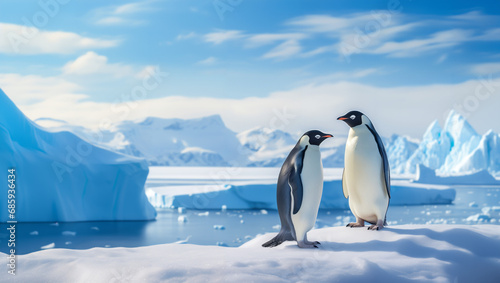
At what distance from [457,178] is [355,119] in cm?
2840

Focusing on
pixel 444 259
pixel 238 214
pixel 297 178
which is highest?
pixel 297 178

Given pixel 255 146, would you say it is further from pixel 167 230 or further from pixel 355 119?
pixel 355 119

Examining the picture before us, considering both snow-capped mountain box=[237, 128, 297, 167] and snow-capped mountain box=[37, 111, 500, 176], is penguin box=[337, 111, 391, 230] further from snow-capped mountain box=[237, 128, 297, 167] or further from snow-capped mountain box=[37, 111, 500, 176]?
snow-capped mountain box=[237, 128, 297, 167]

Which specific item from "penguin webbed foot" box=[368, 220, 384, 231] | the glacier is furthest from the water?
"penguin webbed foot" box=[368, 220, 384, 231]

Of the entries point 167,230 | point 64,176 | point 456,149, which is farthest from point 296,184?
point 456,149

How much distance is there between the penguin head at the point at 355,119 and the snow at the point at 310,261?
964mm

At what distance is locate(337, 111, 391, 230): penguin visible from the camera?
4.30 m

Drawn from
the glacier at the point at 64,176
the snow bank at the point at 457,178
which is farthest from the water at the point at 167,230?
the snow bank at the point at 457,178

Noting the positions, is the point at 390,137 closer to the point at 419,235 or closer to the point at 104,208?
the point at 104,208

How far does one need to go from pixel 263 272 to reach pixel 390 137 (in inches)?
2121

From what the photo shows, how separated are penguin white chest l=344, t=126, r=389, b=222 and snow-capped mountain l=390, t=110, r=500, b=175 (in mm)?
32826

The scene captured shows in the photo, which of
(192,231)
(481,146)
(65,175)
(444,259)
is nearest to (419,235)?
(444,259)

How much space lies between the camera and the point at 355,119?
4.41 metres

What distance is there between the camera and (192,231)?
11.9 meters
